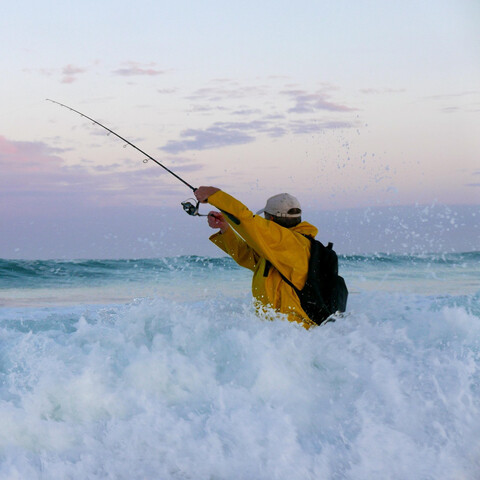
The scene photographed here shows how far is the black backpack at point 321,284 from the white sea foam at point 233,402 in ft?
0.66

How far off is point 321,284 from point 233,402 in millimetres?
1042

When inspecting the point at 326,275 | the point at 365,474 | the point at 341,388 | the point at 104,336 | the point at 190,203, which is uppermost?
the point at 190,203

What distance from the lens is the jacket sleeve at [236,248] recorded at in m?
4.45

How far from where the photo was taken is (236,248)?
14.6ft

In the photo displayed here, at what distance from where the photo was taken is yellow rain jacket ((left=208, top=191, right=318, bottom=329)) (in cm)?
365

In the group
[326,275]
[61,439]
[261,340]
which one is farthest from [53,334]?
[326,275]

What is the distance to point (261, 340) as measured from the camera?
3844 millimetres

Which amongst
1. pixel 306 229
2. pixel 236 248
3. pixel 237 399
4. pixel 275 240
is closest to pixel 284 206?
pixel 306 229

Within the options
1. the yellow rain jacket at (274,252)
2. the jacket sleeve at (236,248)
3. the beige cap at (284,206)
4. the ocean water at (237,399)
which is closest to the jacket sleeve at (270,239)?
the yellow rain jacket at (274,252)

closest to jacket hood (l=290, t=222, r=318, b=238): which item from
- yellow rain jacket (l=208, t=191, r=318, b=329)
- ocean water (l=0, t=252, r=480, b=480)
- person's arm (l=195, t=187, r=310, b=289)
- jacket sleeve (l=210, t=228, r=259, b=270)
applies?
yellow rain jacket (l=208, t=191, r=318, b=329)

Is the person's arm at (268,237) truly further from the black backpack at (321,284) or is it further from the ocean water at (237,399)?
the ocean water at (237,399)

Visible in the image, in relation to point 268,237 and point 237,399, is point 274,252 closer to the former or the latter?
point 268,237

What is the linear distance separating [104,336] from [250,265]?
124 centimetres

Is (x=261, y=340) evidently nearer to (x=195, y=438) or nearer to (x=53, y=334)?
(x=195, y=438)
